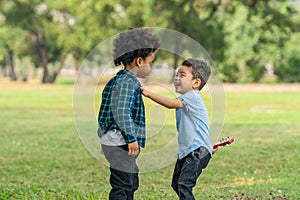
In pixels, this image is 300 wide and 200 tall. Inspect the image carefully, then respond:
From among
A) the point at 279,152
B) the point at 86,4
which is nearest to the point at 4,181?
the point at 279,152

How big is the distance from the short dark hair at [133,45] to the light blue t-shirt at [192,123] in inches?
17.6

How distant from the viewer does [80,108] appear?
548 centimetres

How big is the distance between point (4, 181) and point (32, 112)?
42.7ft

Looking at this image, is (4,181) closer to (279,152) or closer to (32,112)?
(279,152)

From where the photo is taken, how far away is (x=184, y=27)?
38812 mm

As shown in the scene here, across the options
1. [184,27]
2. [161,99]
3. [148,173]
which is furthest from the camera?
[184,27]

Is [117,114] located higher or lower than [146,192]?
higher

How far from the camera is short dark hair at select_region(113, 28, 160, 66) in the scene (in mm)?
4824

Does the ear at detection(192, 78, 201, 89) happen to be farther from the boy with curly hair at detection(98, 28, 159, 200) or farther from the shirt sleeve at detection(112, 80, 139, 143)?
the shirt sleeve at detection(112, 80, 139, 143)

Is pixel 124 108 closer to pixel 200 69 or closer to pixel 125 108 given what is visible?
pixel 125 108

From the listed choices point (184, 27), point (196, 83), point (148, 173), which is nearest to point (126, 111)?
point (196, 83)

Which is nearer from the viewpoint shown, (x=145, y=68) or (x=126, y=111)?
(x=126, y=111)

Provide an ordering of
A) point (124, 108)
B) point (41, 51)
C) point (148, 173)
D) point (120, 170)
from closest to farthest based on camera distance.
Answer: point (124, 108) < point (120, 170) < point (148, 173) < point (41, 51)

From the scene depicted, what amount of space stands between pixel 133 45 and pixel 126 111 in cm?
52
